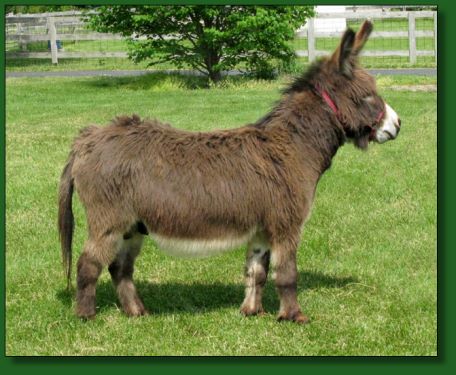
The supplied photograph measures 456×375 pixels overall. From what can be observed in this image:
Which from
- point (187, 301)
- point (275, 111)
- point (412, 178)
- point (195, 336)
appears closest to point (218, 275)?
point (187, 301)

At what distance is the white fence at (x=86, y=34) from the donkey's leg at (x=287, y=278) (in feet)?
54.5

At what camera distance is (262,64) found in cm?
1972

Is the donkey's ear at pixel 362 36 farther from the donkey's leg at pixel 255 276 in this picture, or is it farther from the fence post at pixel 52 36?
the fence post at pixel 52 36

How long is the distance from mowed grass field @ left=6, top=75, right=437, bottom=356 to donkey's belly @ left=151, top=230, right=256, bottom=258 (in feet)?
2.02

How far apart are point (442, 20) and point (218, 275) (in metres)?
2.96

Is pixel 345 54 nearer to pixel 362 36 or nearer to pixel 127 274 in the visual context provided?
pixel 362 36

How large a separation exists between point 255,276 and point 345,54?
→ 1.85 meters

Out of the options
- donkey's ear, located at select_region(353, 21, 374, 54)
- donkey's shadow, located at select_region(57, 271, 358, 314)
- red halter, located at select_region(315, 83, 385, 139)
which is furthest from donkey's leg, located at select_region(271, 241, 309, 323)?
donkey's ear, located at select_region(353, 21, 374, 54)

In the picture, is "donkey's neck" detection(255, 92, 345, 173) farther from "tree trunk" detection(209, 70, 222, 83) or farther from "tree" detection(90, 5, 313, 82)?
"tree trunk" detection(209, 70, 222, 83)

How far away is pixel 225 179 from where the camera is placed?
4.99 m

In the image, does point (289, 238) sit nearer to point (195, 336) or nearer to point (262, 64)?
point (195, 336)

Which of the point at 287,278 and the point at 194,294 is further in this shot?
the point at 194,294

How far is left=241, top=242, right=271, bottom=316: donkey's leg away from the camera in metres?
5.39

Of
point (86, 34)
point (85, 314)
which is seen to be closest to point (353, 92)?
point (85, 314)
